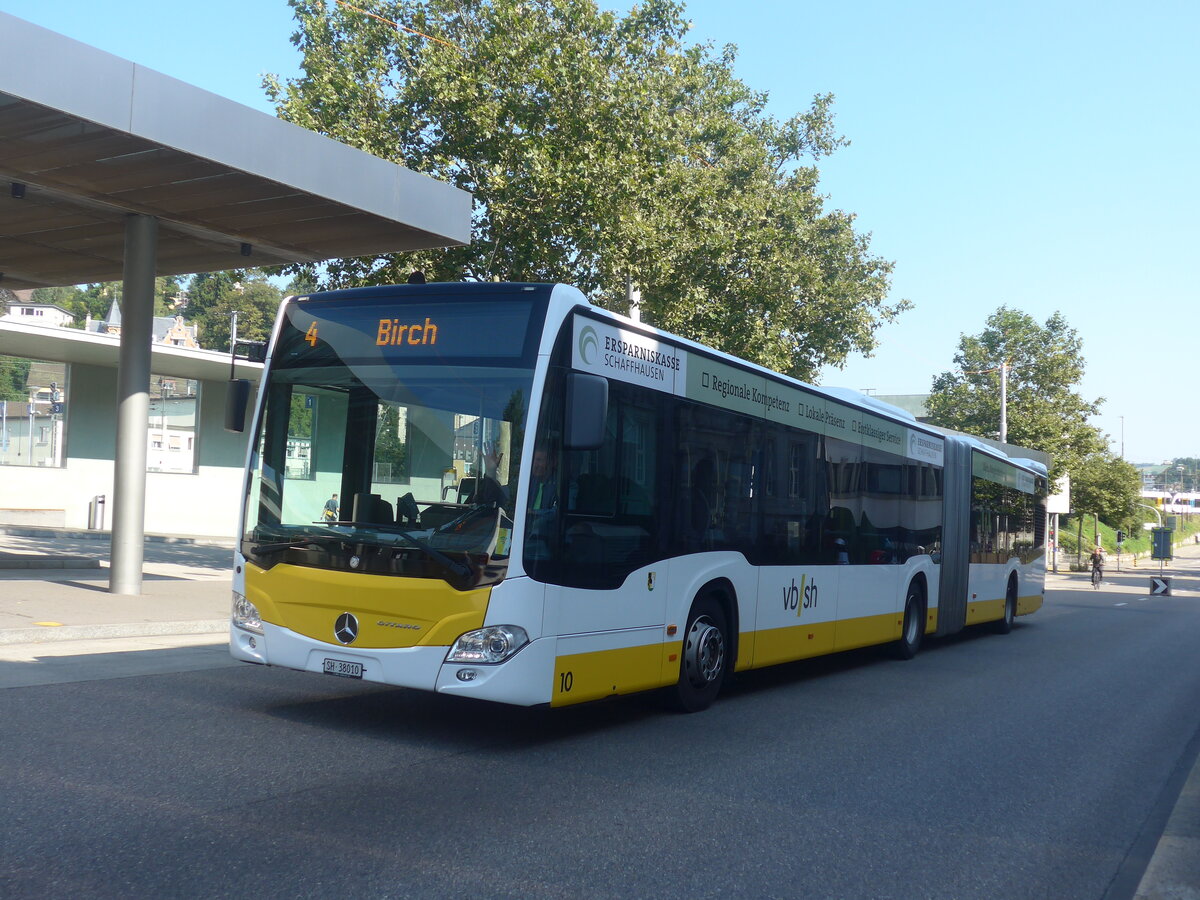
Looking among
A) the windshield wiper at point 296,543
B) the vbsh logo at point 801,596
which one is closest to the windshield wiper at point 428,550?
the windshield wiper at point 296,543

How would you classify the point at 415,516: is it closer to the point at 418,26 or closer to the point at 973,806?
the point at 973,806

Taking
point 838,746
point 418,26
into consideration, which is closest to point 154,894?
point 838,746

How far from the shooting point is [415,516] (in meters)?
7.43

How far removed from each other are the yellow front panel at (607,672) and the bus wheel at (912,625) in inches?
259

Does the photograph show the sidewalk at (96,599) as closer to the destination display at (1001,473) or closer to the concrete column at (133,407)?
the concrete column at (133,407)

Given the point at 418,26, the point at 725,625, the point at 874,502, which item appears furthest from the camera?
the point at 418,26

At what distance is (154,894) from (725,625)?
6.02 metres

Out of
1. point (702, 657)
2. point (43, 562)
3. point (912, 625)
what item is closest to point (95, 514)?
point (43, 562)

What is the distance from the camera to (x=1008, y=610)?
66.1 ft

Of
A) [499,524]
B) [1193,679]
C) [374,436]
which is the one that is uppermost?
[374,436]

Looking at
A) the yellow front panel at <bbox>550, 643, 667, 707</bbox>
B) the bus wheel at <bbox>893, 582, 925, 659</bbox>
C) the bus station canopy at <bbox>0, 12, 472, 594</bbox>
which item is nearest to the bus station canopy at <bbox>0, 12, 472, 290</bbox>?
the bus station canopy at <bbox>0, 12, 472, 594</bbox>

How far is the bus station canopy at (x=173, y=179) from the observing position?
11.1 metres

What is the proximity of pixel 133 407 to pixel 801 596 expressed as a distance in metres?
9.30

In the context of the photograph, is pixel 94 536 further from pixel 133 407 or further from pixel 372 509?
pixel 372 509
